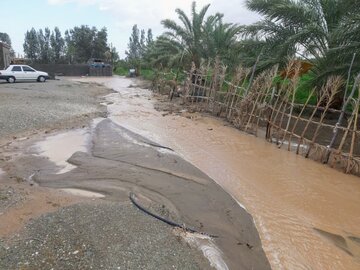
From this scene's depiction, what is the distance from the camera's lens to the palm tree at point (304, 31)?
387 inches

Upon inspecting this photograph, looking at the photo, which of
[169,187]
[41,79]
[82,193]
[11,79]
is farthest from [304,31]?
[41,79]

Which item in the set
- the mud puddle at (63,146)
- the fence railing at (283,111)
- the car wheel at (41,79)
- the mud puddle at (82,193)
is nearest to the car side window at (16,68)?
the car wheel at (41,79)

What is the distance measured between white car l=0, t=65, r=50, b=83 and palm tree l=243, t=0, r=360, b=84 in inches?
634

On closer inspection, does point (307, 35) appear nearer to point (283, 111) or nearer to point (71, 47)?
point (283, 111)

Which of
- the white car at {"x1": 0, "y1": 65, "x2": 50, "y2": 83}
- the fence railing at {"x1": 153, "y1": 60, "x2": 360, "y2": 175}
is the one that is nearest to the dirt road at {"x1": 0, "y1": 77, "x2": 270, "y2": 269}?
the fence railing at {"x1": 153, "y1": 60, "x2": 360, "y2": 175}

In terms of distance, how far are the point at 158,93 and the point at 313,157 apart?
14206 millimetres

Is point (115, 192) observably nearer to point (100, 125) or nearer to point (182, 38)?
point (100, 125)

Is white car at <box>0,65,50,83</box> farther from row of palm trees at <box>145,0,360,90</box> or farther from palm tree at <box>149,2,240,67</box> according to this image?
row of palm trees at <box>145,0,360,90</box>

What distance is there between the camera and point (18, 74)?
73.5 ft

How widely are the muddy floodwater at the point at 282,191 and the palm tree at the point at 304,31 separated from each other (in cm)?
295

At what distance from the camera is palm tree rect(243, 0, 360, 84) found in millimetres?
9820

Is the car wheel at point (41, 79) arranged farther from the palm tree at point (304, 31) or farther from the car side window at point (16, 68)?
the palm tree at point (304, 31)

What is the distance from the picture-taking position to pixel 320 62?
10.8 meters

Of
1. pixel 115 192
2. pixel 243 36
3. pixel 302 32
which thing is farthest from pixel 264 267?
pixel 243 36
